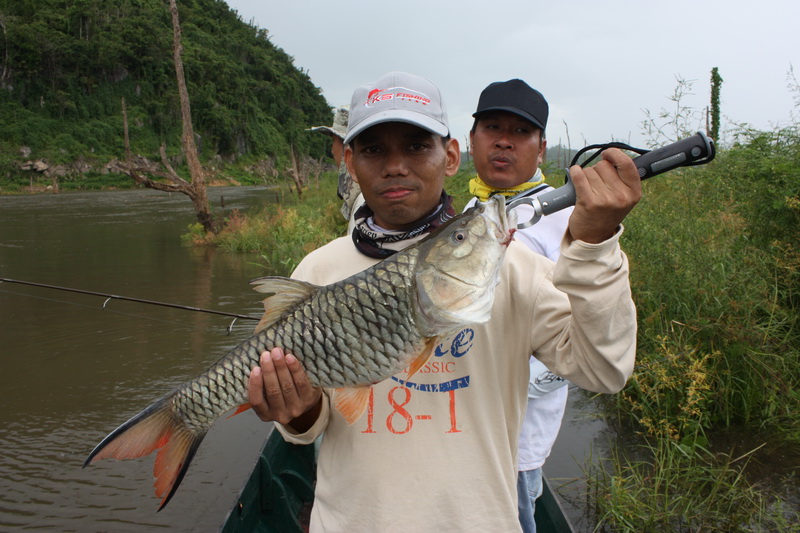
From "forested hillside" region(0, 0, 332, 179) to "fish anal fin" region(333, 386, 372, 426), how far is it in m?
61.9

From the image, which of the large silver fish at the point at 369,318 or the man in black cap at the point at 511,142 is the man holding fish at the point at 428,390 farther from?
the man in black cap at the point at 511,142

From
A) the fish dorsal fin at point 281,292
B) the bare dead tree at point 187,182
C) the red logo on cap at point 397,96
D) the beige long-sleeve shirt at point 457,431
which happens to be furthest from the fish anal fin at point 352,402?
the bare dead tree at point 187,182

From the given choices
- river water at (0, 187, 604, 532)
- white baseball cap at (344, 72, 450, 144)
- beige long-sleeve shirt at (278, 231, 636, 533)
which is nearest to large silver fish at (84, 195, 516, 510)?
beige long-sleeve shirt at (278, 231, 636, 533)

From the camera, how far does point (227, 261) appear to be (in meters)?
14.4

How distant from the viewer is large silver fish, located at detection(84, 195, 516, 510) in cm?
144

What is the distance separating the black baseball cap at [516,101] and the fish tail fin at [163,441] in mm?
2279

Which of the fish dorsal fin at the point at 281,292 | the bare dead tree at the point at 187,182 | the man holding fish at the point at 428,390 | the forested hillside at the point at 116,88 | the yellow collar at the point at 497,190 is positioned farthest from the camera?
the forested hillside at the point at 116,88

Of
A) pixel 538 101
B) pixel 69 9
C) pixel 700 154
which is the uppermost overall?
pixel 69 9

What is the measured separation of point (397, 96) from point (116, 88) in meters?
88.9

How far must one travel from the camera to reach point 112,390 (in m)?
6.50

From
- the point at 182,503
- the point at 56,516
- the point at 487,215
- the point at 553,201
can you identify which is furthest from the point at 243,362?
the point at 56,516

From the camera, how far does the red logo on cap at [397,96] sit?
5.86ft

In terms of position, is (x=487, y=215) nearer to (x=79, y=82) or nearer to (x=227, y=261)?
(x=227, y=261)

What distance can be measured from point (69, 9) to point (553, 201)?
306ft
